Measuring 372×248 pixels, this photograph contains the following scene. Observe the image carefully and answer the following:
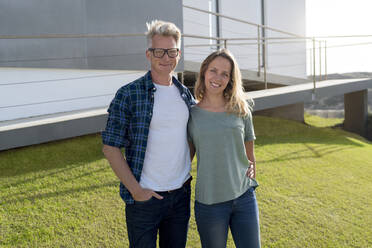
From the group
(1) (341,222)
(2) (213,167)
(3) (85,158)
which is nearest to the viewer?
(2) (213,167)

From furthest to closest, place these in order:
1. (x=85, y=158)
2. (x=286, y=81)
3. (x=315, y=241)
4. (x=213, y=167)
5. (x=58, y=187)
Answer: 1. (x=286, y=81)
2. (x=85, y=158)
3. (x=58, y=187)
4. (x=315, y=241)
5. (x=213, y=167)

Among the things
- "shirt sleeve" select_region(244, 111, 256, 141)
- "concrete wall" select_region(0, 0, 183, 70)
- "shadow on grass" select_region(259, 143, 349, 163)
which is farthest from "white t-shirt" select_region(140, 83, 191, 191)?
"concrete wall" select_region(0, 0, 183, 70)

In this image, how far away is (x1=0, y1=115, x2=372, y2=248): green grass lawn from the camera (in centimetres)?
332

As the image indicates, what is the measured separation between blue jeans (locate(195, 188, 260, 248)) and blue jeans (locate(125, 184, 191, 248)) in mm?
116

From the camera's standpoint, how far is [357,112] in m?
10.0

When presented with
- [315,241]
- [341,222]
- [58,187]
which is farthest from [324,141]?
[58,187]

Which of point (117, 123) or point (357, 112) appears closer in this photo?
point (117, 123)

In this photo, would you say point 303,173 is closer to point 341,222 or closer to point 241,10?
point 341,222

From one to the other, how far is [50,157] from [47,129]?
599 mm

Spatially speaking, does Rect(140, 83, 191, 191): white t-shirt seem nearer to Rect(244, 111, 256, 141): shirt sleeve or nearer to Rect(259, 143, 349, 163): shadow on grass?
Rect(244, 111, 256, 141): shirt sleeve

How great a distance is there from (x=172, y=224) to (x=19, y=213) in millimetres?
2104

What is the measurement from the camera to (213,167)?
210 centimetres

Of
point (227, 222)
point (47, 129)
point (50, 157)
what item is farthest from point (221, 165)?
point (50, 157)

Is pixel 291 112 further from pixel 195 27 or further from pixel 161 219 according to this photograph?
pixel 161 219
